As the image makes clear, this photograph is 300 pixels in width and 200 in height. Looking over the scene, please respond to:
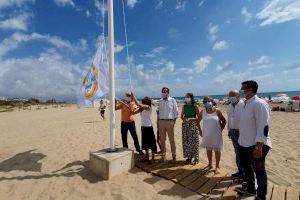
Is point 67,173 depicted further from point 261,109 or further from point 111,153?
point 261,109

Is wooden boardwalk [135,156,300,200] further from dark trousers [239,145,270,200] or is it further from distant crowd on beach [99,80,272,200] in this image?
dark trousers [239,145,270,200]

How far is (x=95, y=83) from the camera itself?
20.1 ft

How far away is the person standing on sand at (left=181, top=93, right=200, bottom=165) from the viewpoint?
5824 millimetres

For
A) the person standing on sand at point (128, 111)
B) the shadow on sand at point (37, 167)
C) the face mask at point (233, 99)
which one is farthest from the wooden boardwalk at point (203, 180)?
the face mask at point (233, 99)

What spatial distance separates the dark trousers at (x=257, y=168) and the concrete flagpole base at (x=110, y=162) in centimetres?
271

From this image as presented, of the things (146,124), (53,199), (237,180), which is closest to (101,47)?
(146,124)

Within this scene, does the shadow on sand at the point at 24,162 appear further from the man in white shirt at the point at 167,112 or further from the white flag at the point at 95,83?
the man in white shirt at the point at 167,112

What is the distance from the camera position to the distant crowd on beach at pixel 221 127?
3.79 meters

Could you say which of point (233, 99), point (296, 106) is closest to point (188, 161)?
point (233, 99)

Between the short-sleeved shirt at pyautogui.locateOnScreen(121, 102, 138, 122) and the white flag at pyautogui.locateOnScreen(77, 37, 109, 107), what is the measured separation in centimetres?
68

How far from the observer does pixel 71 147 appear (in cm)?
866

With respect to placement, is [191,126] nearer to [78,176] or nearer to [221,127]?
[221,127]

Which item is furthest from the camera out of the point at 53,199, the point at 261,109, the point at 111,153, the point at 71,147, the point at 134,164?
the point at 71,147

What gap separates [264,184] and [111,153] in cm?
343
